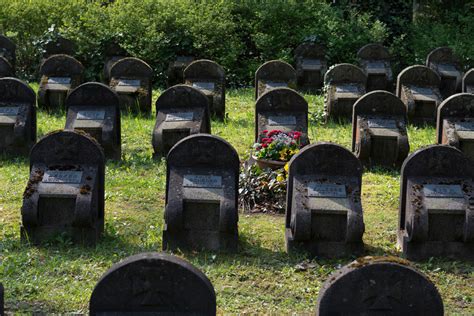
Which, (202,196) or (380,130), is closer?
(202,196)

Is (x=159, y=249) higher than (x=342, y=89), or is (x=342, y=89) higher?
(x=342, y=89)

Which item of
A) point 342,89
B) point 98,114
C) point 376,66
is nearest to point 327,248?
point 98,114

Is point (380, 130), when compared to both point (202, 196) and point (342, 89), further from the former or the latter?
point (202, 196)

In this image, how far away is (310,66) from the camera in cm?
1905

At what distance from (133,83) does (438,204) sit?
8.05 m

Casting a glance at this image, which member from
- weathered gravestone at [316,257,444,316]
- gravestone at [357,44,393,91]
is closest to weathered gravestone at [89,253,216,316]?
weathered gravestone at [316,257,444,316]

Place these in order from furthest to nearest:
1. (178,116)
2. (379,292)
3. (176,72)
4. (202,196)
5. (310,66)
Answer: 1. (310,66)
2. (176,72)
3. (178,116)
4. (202,196)
5. (379,292)

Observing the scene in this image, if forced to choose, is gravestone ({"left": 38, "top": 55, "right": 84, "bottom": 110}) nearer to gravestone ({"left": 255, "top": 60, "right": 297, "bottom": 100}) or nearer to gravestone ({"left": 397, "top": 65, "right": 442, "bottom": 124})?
gravestone ({"left": 255, "top": 60, "right": 297, "bottom": 100})

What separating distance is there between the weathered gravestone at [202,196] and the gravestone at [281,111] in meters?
3.18

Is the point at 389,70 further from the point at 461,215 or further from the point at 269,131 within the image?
the point at 461,215

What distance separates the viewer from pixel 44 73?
16.2 m

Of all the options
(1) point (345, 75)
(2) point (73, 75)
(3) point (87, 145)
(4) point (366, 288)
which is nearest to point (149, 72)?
(2) point (73, 75)

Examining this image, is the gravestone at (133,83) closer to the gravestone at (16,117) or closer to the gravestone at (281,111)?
the gravestone at (16,117)

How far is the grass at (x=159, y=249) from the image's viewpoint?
321 inches
